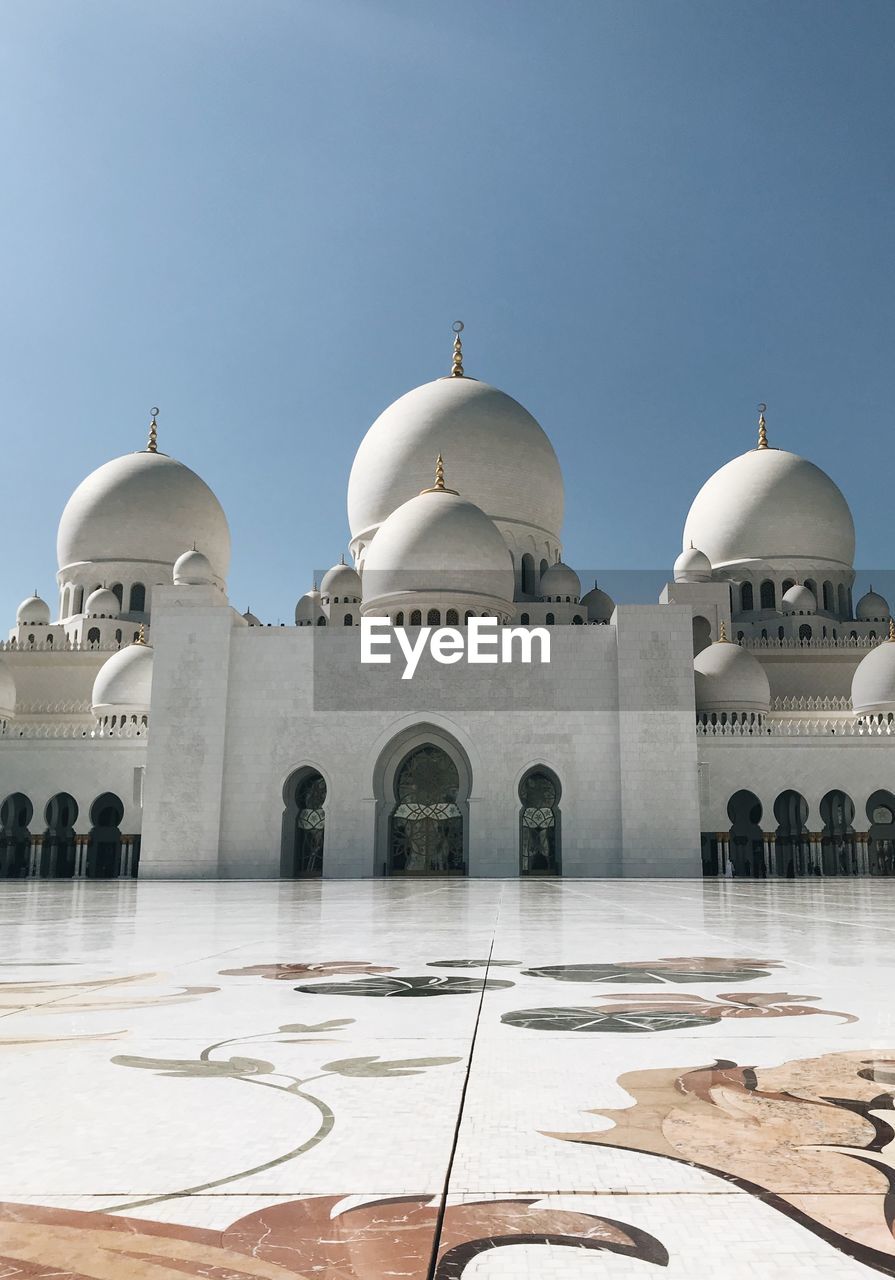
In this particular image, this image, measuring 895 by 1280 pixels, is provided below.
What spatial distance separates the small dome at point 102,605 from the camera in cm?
2798

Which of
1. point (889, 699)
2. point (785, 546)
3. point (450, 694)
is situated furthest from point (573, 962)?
point (785, 546)

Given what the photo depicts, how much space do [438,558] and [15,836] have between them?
10723 mm

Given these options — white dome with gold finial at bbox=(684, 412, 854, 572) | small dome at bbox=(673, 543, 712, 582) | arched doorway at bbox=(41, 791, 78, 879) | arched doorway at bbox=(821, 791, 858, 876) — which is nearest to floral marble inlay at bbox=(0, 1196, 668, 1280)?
arched doorway at bbox=(821, 791, 858, 876)

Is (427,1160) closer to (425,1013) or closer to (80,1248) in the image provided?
(80,1248)

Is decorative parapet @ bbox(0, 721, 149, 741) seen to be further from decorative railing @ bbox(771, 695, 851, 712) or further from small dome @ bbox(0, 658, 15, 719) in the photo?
decorative railing @ bbox(771, 695, 851, 712)

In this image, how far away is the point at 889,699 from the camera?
75.1 ft

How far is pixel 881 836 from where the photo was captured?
22.9m

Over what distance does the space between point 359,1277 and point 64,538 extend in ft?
103

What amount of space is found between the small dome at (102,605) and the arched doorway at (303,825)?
10.8 m

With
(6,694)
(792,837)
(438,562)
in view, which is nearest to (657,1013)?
(438,562)

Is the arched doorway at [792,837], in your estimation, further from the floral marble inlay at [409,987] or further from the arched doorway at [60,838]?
the floral marble inlay at [409,987]

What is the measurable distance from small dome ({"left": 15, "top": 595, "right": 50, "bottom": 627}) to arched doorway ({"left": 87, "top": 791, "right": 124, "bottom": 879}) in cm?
704

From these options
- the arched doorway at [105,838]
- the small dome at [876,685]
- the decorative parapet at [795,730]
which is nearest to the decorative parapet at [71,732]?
the arched doorway at [105,838]

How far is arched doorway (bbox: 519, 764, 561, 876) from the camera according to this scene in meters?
19.3
